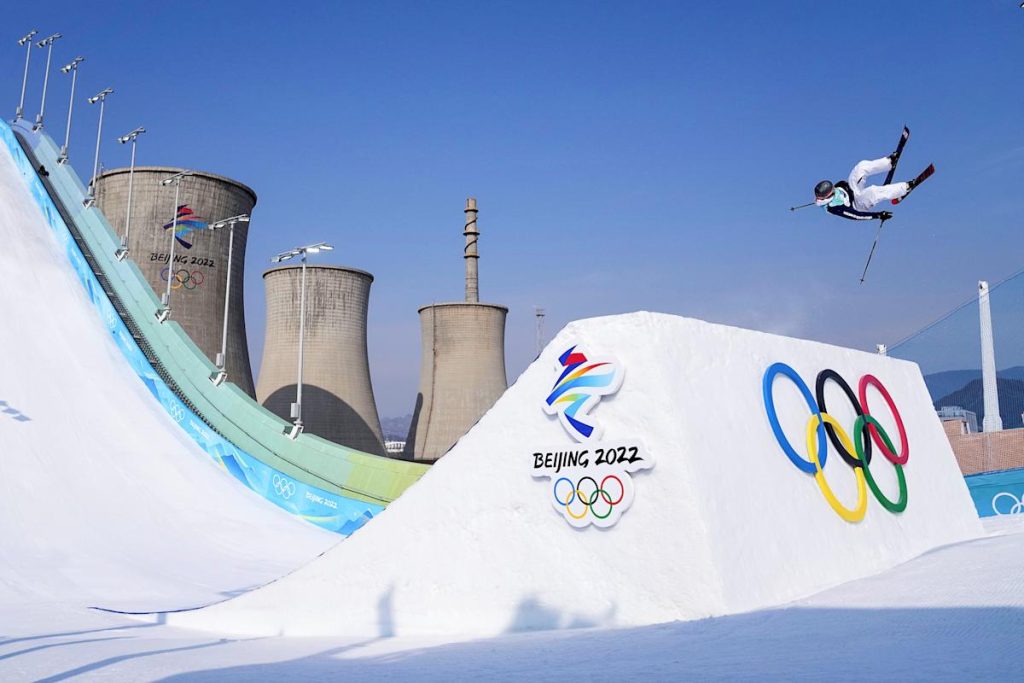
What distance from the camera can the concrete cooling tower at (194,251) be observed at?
28172 mm

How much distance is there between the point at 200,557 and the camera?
40.1ft

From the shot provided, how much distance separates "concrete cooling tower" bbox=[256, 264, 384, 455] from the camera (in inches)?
1195

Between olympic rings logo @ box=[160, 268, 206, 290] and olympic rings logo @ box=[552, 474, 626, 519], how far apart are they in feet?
81.3

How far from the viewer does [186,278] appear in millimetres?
28078

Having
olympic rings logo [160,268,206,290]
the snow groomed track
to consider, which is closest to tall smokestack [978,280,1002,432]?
the snow groomed track

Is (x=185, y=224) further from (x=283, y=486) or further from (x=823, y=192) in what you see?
(x=823, y=192)

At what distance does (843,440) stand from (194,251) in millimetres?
25703

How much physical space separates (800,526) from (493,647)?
9.29 ft

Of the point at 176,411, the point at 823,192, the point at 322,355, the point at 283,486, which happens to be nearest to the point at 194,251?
the point at 322,355

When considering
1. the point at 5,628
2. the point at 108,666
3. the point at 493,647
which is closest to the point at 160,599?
the point at 5,628

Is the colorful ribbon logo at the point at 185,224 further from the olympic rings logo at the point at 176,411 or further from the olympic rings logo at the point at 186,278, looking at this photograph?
the olympic rings logo at the point at 176,411

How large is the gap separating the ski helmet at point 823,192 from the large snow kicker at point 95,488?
29.2 ft

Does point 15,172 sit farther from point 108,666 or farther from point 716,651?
point 716,651

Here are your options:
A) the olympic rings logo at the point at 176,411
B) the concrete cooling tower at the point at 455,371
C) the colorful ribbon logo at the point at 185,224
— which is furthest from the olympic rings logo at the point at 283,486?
the concrete cooling tower at the point at 455,371
